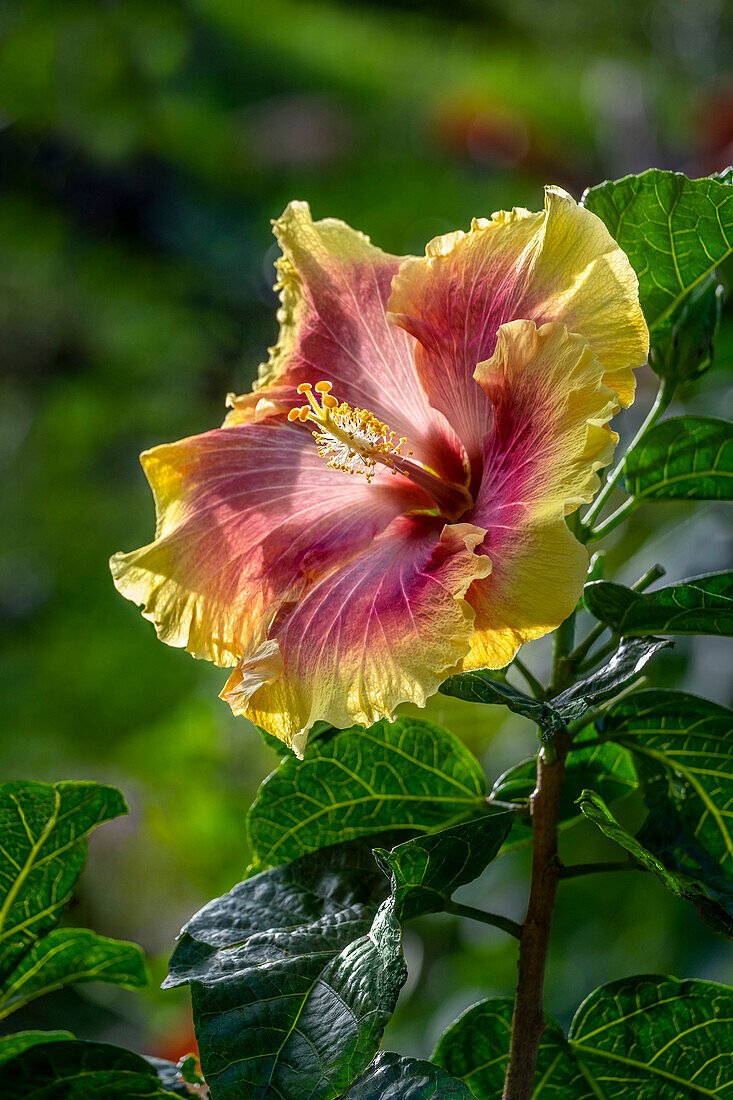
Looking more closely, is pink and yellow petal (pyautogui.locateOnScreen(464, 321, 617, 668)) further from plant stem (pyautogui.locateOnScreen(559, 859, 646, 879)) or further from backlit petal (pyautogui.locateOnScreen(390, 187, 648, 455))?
plant stem (pyautogui.locateOnScreen(559, 859, 646, 879))

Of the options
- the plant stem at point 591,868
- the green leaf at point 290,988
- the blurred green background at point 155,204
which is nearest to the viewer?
the green leaf at point 290,988

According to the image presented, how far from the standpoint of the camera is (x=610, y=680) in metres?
0.52

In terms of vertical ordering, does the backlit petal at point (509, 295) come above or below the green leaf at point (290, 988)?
above

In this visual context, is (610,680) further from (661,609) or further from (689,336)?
(689,336)

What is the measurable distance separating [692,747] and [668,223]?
1.00 ft

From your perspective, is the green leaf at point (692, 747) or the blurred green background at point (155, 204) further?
the blurred green background at point (155, 204)

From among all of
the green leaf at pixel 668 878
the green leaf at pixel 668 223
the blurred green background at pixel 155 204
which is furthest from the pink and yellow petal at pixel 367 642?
the blurred green background at pixel 155 204

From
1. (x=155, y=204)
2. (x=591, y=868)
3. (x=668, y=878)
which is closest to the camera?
(x=668, y=878)

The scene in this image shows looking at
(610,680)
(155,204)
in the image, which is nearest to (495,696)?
(610,680)

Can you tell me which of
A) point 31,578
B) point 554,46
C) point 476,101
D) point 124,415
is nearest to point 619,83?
point 476,101

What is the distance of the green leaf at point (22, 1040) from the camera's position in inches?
26.4

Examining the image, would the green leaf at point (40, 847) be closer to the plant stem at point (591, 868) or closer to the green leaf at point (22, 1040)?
the green leaf at point (22, 1040)

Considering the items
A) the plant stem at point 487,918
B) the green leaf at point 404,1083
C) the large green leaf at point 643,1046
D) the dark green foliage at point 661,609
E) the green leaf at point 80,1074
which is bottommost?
the large green leaf at point 643,1046

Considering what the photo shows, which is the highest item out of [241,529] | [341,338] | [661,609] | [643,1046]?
[341,338]
